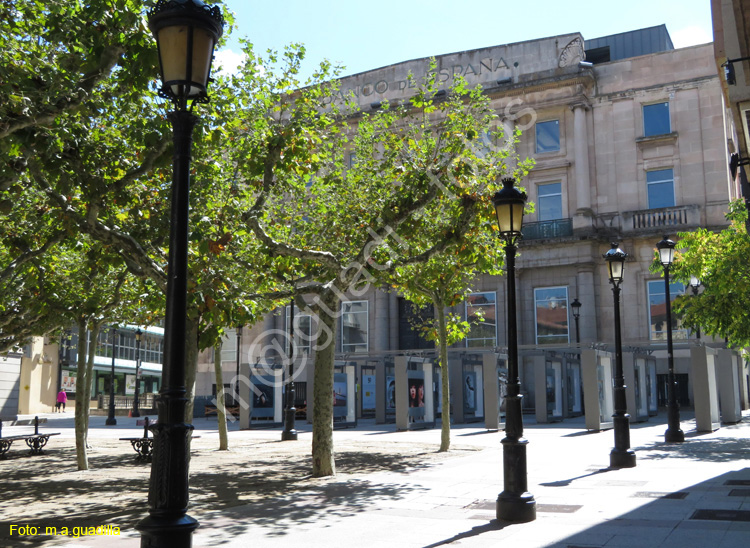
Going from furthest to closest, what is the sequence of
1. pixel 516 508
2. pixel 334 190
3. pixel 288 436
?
pixel 288 436 → pixel 334 190 → pixel 516 508

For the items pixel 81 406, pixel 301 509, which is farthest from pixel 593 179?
pixel 301 509

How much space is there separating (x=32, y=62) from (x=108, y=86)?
2.99 metres

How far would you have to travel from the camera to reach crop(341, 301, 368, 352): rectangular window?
4381 cm

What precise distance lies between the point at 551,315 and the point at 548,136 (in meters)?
10.4

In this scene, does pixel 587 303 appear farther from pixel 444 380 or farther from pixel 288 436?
pixel 444 380

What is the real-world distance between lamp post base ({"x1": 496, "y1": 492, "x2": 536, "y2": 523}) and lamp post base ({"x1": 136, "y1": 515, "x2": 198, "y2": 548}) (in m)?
5.54

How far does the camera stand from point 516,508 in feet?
30.5

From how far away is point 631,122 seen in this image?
3888 centimetres

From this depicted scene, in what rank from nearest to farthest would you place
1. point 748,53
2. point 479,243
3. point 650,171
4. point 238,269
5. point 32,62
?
point 32,62 < point 748,53 < point 238,269 < point 479,243 < point 650,171

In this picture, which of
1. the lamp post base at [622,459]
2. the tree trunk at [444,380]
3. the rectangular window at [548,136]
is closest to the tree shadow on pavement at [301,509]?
the lamp post base at [622,459]

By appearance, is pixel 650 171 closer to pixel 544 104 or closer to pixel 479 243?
pixel 544 104

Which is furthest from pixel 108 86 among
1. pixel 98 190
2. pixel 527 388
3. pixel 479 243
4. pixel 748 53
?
pixel 527 388

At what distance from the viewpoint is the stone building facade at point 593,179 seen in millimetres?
37062

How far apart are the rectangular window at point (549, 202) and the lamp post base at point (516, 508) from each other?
32.4 meters
